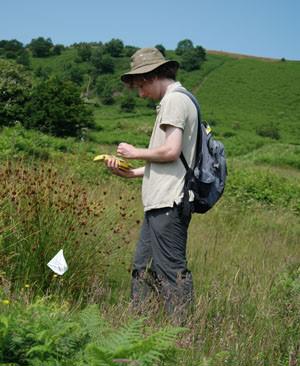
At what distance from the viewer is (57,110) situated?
42.7 metres

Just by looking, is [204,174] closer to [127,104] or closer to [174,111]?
[174,111]

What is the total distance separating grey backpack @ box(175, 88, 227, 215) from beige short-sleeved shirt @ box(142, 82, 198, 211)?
4 cm

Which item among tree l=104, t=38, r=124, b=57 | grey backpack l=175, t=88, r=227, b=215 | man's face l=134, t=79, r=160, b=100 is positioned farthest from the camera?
tree l=104, t=38, r=124, b=57

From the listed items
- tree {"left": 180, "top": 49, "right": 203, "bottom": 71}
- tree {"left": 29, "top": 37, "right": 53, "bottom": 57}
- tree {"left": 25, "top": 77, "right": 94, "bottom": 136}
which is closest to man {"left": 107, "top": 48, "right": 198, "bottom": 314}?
tree {"left": 25, "top": 77, "right": 94, "bottom": 136}

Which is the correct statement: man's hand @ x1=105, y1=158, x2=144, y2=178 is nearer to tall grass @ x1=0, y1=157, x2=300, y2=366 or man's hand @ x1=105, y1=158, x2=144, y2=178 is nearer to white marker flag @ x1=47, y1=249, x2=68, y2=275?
tall grass @ x1=0, y1=157, x2=300, y2=366

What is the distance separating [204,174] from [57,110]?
131 feet

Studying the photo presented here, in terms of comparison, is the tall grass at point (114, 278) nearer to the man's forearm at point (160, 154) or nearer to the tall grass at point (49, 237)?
the tall grass at point (49, 237)

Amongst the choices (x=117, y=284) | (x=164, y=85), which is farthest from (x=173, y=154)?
(x=117, y=284)

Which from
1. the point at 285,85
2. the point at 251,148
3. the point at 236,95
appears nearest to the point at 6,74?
the point at 251,148

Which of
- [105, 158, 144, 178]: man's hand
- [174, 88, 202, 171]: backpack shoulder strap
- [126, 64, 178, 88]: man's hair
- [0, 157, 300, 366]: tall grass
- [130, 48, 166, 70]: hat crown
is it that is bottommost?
[0, 157, 300, 366]: tall grass

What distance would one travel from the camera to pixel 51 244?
13.5ft

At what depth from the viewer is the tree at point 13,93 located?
4284cm

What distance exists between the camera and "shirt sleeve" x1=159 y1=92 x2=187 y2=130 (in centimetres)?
360

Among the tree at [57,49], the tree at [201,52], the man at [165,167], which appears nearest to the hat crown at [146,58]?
the man at [165,167]
